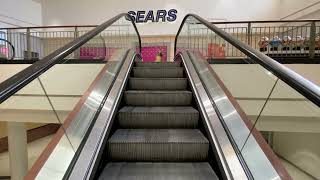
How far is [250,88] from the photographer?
360 centimetres

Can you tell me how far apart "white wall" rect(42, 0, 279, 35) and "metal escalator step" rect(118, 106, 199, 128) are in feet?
34.7

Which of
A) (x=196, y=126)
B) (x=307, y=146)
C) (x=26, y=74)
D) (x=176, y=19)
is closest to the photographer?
(x=26, y=74)

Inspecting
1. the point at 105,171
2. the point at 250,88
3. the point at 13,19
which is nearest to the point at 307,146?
the point at 250,88

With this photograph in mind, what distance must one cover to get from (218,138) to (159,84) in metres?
1.60

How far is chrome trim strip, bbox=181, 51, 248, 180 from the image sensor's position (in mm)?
1910

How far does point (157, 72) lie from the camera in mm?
4168

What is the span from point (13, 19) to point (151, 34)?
5.71m

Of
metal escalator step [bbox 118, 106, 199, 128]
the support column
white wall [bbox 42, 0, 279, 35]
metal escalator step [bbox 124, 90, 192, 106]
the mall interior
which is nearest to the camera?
the mall interior

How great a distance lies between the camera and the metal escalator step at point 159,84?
3717 millimetres

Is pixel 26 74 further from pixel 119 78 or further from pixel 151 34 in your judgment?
pixel 151 34

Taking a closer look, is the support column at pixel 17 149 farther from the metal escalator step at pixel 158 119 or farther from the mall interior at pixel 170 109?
the metal escalator step at pixel 158 119

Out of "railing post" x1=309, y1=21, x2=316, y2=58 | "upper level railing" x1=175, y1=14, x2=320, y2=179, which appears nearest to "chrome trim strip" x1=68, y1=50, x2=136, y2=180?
"upper level railing" x1=175, y1=14, x2=320, y2=179

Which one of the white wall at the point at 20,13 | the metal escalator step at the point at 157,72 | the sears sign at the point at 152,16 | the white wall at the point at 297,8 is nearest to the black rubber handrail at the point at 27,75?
the metal escalator step at the point at 157,72

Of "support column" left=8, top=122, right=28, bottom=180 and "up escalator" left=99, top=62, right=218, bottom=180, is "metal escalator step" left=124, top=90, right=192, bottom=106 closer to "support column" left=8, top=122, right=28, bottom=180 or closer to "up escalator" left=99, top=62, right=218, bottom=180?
"up escalator" left=99, top=62, right=218, bottom=180
